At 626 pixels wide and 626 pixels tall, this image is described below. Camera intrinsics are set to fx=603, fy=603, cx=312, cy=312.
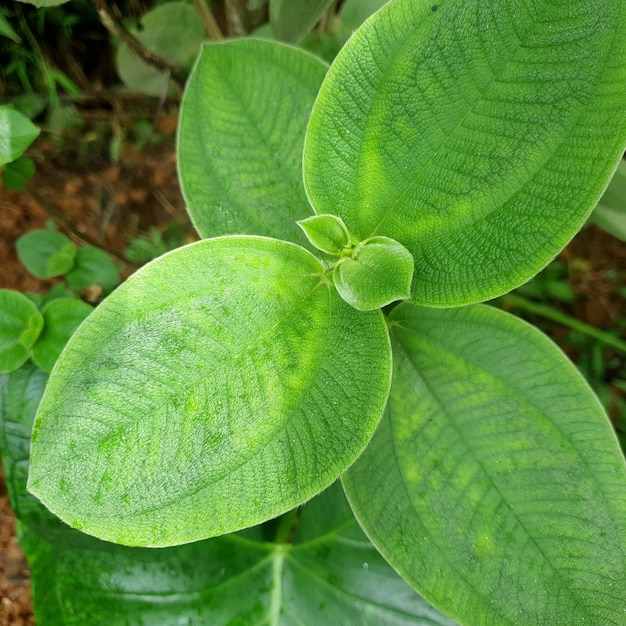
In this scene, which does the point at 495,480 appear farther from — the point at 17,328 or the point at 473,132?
the point at 17,328

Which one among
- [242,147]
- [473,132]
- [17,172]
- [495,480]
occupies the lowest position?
[17,172]

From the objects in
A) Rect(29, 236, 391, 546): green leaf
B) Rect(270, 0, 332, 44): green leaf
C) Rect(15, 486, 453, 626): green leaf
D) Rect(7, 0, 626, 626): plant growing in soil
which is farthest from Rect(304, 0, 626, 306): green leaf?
Rect(15, 486, 453, 626): green leaf

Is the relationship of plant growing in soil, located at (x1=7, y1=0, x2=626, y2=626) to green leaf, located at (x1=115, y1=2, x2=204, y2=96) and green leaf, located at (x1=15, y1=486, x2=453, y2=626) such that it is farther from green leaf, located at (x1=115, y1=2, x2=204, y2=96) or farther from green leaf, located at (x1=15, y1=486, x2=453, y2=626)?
green leaf, located at (x1=115, y1=2, x2=204, y2=96)

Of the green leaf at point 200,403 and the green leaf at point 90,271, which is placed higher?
the green leaf at point 200,403

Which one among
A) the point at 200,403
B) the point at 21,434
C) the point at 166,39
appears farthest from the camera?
the point at 166,39

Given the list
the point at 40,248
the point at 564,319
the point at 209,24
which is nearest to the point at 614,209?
the point at 564,319

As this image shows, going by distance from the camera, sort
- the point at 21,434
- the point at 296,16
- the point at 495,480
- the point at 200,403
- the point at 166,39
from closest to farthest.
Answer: the point at 200,403 < the point at 495,480 < the point at 296,16 < the point at 21,434 < the point at 166,39

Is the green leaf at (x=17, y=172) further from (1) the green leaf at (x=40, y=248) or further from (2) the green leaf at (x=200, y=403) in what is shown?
(2) the green leaf at (x=200, y=403)

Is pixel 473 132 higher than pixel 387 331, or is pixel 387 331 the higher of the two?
pixel 473 132

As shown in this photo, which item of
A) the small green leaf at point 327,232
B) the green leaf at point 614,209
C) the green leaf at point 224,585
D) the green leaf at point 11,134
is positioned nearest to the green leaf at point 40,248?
the green leaf at point 11,134
